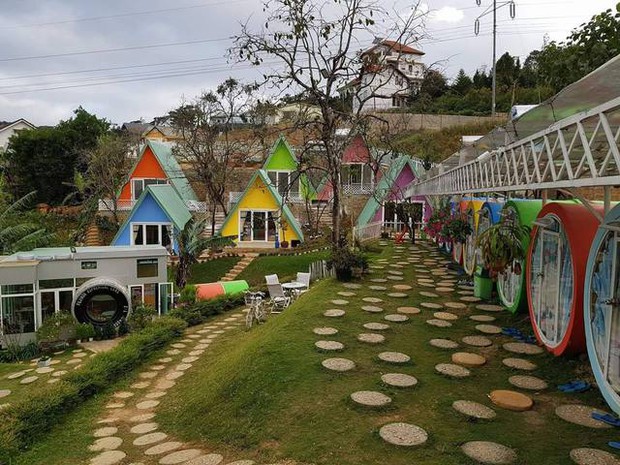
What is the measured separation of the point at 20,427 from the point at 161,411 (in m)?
2.01

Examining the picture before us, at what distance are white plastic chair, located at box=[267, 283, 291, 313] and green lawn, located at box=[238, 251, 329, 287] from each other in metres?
5.24

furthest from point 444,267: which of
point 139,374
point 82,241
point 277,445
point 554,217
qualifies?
point 82,241

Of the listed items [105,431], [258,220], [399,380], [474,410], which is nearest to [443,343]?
[399,380]

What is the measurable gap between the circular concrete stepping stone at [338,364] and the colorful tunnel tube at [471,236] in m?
6.22

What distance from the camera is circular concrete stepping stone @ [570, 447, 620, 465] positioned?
14.1 ft

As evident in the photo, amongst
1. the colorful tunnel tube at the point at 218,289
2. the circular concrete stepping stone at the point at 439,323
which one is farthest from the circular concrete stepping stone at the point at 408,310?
the colorful tunnel tube at the point at 218,289

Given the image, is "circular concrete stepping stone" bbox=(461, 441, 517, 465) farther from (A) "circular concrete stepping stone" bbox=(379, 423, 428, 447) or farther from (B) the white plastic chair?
(B) the white plastic chair

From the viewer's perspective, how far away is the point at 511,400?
5.60m

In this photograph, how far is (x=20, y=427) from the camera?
270 inches

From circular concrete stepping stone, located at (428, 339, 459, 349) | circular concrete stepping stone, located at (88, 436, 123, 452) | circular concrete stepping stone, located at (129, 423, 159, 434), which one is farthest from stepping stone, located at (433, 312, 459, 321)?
circular concrete stepping stone, located at (88, 436, 123, 452)

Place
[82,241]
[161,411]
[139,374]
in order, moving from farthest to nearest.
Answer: [82,241], [139,374], [161,411]

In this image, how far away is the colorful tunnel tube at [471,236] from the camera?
39.8 feet

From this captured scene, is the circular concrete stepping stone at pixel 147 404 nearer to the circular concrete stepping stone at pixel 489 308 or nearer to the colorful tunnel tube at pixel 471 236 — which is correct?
the circular concrete stepping stone at pixel 489 308

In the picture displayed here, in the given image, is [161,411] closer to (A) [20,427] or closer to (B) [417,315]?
(A) [20,427]
